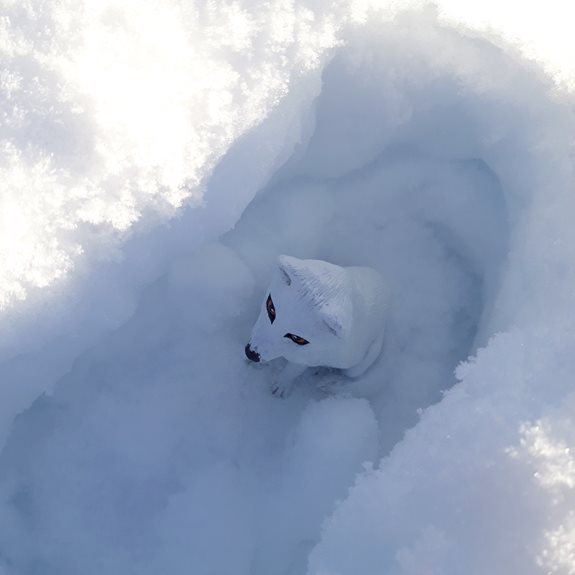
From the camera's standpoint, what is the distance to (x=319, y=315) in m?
2.52

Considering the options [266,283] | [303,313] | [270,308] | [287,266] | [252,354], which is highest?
[287,266]

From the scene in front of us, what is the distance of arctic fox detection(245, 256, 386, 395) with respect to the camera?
2.52 meters

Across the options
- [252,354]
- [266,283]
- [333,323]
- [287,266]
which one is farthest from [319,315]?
[266,283]

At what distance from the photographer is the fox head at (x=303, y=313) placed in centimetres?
252

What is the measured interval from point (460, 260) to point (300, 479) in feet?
4.37

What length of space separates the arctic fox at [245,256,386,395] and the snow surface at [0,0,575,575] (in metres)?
0.34

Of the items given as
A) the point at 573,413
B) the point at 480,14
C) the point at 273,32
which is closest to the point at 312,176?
the point at 273,32

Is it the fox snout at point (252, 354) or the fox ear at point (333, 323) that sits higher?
the fox ear at point (333, 323)

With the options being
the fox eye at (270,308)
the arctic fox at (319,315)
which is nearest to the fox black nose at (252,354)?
the arctic fox at (319,315)

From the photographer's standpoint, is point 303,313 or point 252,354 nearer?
point 303,313

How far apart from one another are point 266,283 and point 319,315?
2.53 feet

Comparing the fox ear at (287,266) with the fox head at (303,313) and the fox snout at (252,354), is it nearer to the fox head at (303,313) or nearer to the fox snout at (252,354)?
the fox head at (303,313)

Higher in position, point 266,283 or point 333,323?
point 333,323

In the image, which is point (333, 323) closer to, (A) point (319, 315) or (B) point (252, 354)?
(A) point (319, 315)
